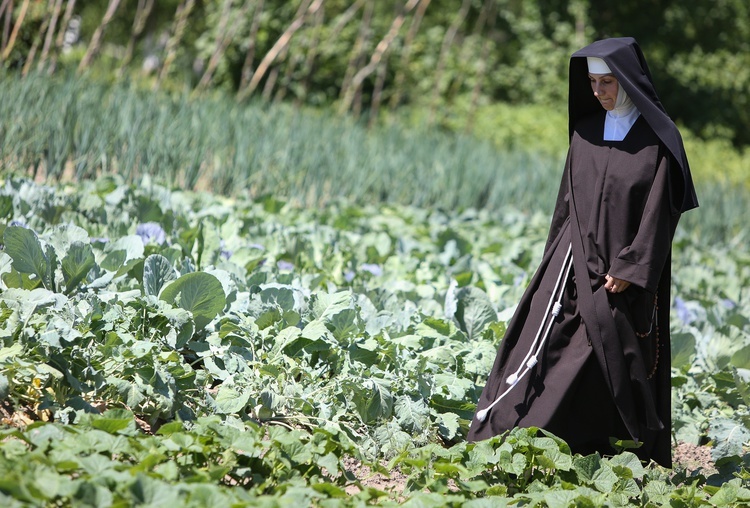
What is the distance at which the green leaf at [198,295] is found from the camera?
100 inches

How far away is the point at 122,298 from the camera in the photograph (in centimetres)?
258

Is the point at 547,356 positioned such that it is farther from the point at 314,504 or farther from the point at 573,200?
the point at 314,504

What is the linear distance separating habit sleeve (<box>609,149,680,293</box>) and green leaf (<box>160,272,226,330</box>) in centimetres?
118

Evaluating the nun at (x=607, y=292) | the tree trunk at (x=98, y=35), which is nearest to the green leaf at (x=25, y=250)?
the nun at (x=607, y=292)

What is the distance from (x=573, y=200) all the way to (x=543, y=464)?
31.2 inches

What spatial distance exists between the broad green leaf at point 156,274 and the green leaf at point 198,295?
10cm

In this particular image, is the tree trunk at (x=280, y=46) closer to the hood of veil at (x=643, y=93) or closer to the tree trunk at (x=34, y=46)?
the tree trunk at (x=34, y=46)

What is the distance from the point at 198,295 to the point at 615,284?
1252mm

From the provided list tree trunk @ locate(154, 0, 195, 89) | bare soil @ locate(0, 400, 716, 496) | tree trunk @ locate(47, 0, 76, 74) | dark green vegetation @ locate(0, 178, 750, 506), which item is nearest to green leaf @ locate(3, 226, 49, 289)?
dark green vegetation @ locate(0, 178, 750, 506)

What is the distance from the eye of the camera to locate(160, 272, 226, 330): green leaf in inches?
100

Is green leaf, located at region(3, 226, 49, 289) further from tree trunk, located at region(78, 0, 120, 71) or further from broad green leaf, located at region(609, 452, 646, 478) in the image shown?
tree trunk, located at region(78, 0, 120, 71)

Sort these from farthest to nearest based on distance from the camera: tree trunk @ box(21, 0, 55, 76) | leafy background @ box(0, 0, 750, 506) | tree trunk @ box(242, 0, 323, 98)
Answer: tree trunk @ box(242, 0, 323, 98), tree trunk @ box(21, 0, 55, 76), leafy background @ box(0, 0, 750, 506)

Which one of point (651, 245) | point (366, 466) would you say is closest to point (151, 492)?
point (366, 466)

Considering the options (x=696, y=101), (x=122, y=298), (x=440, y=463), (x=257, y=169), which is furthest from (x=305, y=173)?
(x=696, y=101)
